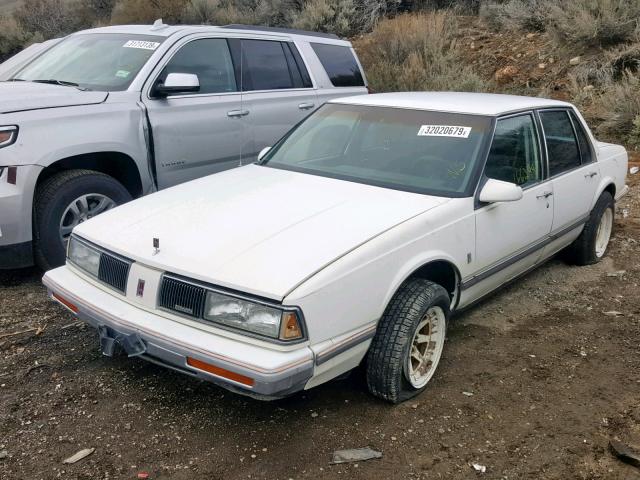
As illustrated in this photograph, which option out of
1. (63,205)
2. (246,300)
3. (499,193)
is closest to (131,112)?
(63,205)

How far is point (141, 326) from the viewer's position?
2.96 metres

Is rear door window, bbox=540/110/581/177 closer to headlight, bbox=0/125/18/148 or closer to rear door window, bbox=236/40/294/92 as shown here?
rear door window, bbox=236/40/294/92

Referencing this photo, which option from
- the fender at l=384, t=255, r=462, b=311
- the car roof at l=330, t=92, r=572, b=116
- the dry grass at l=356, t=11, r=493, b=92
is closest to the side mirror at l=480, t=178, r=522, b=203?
the fender at l=384, t=255, r=462, b=311

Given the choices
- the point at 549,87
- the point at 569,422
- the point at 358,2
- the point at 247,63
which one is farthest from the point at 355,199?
the point at 358,2

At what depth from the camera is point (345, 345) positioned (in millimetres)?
2908

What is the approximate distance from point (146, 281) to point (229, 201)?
2.62 ft

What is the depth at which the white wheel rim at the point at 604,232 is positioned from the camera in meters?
5.61

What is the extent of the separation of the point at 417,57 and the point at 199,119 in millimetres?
6733

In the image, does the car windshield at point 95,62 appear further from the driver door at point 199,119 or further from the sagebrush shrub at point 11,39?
the sagebrush shrub at point 11,39

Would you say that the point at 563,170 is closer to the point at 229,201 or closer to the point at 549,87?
the point at 229,201

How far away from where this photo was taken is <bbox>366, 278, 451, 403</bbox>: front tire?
3146 millimetres

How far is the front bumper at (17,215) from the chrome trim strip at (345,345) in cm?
271

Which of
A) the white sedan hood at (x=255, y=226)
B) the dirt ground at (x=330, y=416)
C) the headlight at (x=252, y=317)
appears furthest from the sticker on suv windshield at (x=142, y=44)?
the headlight at (x=252, y=317)

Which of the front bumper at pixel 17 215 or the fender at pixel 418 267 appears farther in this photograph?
the front bumper at pixel 17 215
